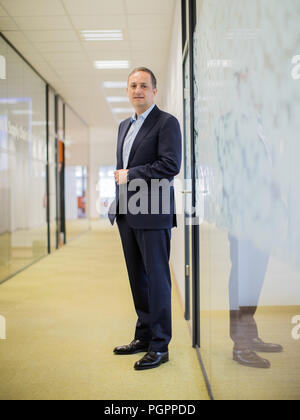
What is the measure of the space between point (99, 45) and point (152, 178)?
12.4 ft

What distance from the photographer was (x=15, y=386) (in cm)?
201

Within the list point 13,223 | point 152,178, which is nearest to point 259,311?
point 152,178

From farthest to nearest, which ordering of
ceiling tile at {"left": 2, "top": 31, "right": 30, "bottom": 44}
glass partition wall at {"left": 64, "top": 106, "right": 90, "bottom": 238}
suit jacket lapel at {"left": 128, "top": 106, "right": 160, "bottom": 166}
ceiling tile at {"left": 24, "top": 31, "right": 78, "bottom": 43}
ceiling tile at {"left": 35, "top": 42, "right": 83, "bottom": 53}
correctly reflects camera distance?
glass partition wall at {"left": 64, "top": 106, "right": 90, "bottom": 238} < ceiling tile at {"left": 35, "top": 42, "right": 83, "bottom": 53} < ceiling tile at {"left": 24, "top": 31, "right": 78, "bottom": 43} < ceiling tile at {"left": 2, "top": 31, "right": 30, "bottom": 44} < suit jacket lapel at {"left": 128, "top": 106, "right": 160, "bottom": 166}

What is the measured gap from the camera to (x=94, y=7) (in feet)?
13.8

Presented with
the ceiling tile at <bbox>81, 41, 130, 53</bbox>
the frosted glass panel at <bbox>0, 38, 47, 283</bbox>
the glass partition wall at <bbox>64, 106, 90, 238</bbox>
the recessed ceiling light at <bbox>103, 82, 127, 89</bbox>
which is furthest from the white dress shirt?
the glass partition wall at <bbox>64, 106, 90, 238</bbox>

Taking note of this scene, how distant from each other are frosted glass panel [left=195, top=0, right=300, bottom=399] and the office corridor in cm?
42

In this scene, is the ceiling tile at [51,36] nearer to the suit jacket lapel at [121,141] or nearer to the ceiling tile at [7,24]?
the ceiling tile at [7,24]

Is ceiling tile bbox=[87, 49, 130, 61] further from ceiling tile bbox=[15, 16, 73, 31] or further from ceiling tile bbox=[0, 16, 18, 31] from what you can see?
ceiling tile bbox=[0, 16, 18, 31]

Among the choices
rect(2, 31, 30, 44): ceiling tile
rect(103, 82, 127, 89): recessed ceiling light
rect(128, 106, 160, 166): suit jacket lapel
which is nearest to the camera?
rect(128, 106, 160, 166): suit jacket lapel

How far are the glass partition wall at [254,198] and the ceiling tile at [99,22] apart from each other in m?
2.97

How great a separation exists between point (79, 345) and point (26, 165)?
344 cm

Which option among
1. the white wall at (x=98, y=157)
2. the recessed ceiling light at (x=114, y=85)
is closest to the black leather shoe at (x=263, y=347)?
the recessed ceiling light at (x=114, y=85)

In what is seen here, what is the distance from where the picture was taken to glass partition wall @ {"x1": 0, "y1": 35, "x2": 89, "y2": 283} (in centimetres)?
467
